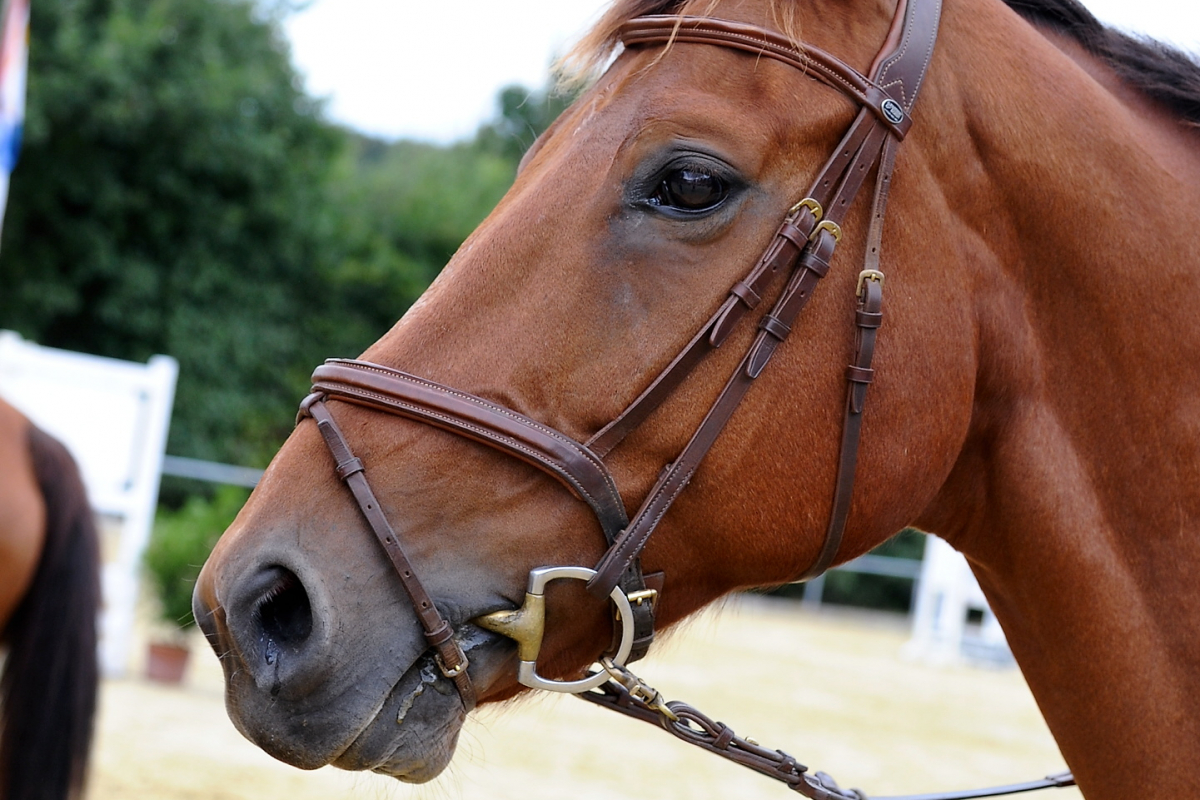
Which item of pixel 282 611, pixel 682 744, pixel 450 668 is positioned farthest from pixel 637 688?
pixel 682 744

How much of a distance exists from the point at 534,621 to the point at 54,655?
10.3 feet

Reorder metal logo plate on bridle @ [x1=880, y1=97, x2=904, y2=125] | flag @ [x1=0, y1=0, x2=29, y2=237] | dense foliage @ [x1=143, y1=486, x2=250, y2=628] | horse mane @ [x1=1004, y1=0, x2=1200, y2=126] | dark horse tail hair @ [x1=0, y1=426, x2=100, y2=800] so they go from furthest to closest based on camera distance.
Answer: flag @ [x1=0, y1=0, x2=29, y2=237]
dense foliage @ [x1=143, y1=486, x2=250, y2=628]
dark horse tail hair @ [x1=0, y1=426, x2=100, y2=800]
horse mane @ [x1=1004, y1=0, x2=1200, y2=126]
metal logo plate on bridle @ [x1=880, y1=97, x2=904, y2=125]

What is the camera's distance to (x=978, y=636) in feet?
51.9

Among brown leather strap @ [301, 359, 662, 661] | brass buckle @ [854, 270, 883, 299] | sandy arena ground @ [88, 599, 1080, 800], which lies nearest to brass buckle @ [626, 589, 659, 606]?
brown leather strap @ [301, 359, 662, 661]

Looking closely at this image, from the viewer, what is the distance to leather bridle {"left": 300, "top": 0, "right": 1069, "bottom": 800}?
1706 millimetres

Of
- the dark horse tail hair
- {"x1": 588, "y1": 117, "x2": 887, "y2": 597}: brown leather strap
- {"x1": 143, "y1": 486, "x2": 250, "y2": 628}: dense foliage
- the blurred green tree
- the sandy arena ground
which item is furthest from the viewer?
the blurred green tree

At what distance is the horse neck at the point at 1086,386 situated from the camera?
1964mm

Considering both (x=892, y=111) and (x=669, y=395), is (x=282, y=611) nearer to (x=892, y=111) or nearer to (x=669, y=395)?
(x=669, y=395)

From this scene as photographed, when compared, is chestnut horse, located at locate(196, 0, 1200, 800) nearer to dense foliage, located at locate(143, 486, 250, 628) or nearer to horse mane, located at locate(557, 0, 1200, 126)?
horse mane, located at locate(557, 0, 1200, 126)

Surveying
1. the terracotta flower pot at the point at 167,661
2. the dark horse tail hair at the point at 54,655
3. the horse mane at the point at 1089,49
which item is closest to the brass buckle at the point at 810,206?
the horse mane at the point at 1089,49

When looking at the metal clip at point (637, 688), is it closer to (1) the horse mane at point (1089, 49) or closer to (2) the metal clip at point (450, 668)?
(2) the metal clip at point (450, 668)

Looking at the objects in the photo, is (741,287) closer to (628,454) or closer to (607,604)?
(628,454)

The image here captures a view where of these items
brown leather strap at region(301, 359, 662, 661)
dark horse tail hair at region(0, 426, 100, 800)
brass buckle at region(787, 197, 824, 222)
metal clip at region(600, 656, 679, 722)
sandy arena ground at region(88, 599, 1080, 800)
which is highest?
brass buckle at region(787, 197, 824, 222)

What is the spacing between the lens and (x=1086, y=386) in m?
2.02
